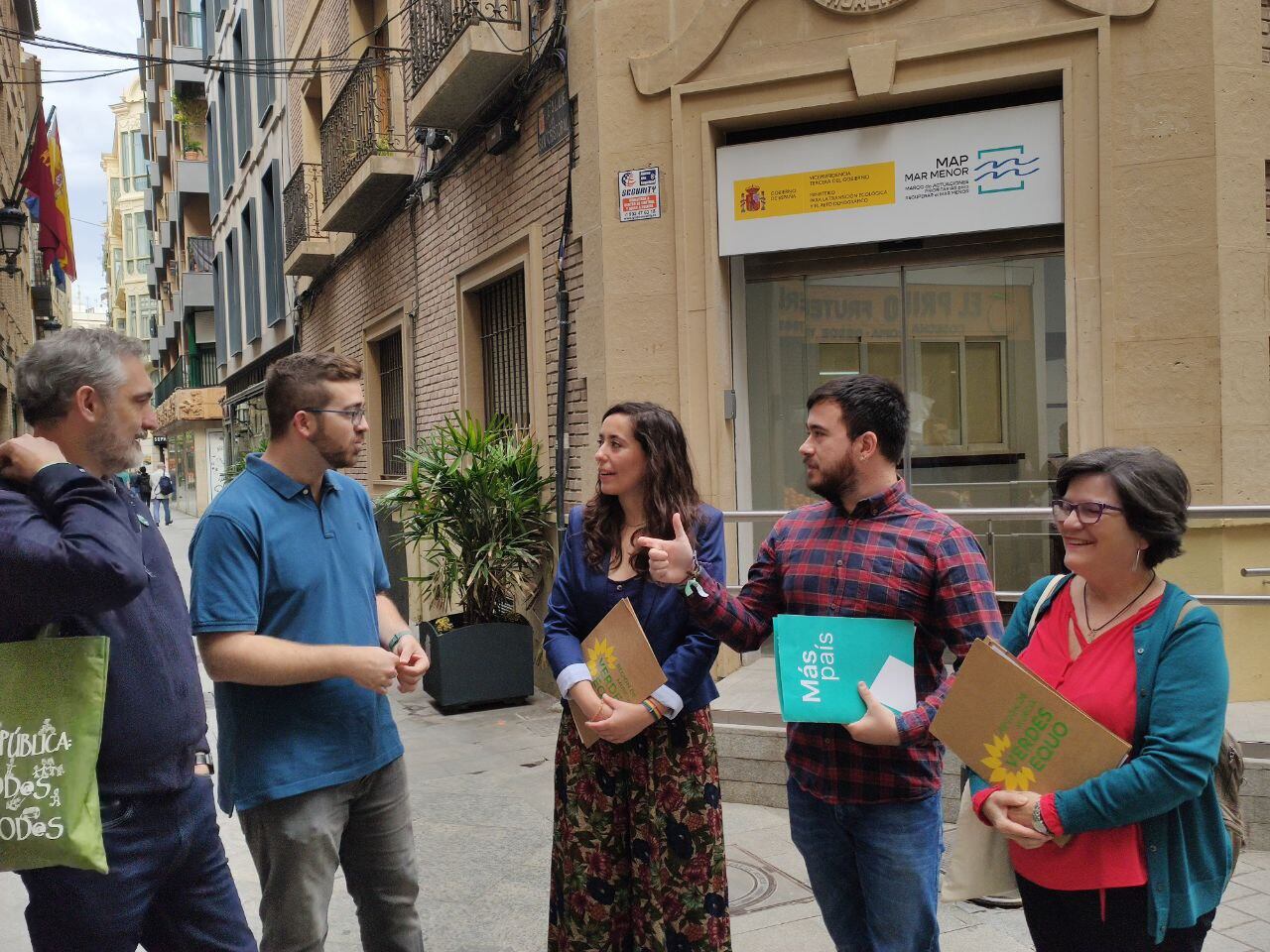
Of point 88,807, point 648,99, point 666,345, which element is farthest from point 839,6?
point 88,807

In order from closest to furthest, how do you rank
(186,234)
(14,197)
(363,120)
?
(363,120)
(14,197)
(186,234)

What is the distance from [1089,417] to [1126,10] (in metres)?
2.26

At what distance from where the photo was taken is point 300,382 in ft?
9.32

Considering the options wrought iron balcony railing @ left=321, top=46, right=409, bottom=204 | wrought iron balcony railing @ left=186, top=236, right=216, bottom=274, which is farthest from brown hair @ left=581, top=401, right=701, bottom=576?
wrought iron balcony railing @ left=186, top=236, right=216, bottom=274

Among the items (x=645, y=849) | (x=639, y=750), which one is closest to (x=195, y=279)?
(x=639, y=750)

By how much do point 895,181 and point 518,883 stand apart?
4660 millimetres

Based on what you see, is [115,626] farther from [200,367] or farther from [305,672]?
[200,367]

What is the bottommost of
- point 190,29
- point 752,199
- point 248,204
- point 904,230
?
point 904,230

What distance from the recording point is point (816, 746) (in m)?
2.78

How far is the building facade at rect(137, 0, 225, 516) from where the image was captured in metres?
29.5

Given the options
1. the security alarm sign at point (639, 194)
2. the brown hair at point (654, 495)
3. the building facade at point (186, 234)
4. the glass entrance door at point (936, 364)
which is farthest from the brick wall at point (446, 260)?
the building facade at point (186, 234)

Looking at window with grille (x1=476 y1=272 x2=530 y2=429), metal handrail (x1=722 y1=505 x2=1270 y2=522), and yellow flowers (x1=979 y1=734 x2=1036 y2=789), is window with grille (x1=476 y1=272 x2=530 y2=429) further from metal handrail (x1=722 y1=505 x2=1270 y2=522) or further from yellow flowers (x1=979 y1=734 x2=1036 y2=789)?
yellow flowers (x1=979 y1=734 x2=1036 y2=789)

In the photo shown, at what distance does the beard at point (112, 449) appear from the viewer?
7.83 feet

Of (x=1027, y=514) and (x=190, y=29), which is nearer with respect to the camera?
(x=1027, y=514)
